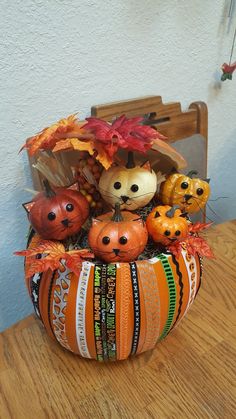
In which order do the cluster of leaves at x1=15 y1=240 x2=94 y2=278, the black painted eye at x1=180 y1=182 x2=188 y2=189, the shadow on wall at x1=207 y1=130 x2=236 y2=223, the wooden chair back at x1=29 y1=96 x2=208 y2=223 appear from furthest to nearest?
the shadow on wall at x1=207 y1=130 x2=236 y2=223
the wooden chair back at x1=29 y1=96 x2=208 y2=223
the black painted eye at x1=180 y1=182 x2=188 y2=189
the cluster of leaves at x1=15 y1=240 x2=94 y2=278

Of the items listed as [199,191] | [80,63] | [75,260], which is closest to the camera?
[75,260]

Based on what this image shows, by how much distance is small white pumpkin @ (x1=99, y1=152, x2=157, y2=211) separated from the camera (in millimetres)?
448

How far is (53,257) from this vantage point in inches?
15.7

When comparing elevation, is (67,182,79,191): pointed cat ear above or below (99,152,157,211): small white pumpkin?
below

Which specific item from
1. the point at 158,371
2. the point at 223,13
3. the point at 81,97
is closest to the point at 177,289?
the point at 158,371

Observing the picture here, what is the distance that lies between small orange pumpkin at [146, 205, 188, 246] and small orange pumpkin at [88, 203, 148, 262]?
2cm

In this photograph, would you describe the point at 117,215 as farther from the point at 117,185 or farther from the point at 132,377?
the point at 132,377

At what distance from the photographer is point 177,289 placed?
0.44 metres

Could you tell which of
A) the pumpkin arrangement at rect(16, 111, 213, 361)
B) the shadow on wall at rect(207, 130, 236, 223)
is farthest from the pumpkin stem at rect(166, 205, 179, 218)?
A: the shadow on wall at rect(207, 130, 236, 223)

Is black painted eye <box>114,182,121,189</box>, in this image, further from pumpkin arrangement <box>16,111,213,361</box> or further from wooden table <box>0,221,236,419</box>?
wooden table <box>0,221,236,419</box>

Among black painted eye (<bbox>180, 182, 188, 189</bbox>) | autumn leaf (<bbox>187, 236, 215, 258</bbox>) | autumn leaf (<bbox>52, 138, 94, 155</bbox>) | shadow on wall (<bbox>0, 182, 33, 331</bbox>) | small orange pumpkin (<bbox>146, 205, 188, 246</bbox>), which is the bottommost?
shadow on wall (<bbox>0, 182, 33, 331</bbox>)

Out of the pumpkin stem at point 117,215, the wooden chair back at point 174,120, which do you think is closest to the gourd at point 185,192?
the pumpkin stem at point 117,215

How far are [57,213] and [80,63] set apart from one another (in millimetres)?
337

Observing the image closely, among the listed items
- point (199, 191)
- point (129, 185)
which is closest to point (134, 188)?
point (129, 185)
